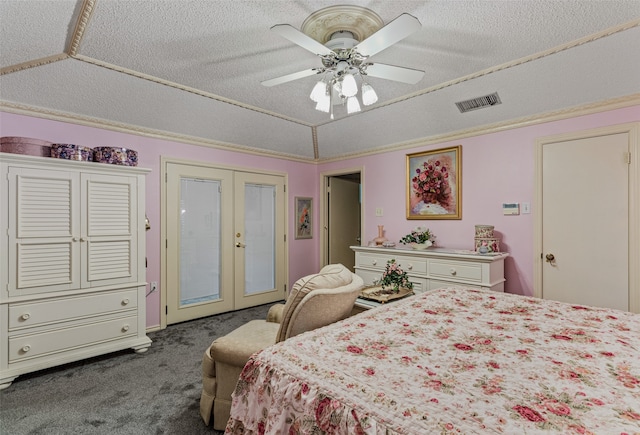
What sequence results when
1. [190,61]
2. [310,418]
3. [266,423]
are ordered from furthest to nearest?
1. [190,61]
2. [266,423]
3. [310,418]

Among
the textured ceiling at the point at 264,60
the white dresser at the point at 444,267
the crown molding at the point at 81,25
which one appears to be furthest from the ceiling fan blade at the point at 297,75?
the white dresser at the point at 444,267

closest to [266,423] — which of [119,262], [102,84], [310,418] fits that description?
[310,418]

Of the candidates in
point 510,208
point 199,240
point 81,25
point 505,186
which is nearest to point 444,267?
point 510,208

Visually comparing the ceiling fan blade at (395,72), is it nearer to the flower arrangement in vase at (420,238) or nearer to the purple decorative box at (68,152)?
the flower arrangement in vase at (420,238)

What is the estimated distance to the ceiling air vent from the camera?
315cm

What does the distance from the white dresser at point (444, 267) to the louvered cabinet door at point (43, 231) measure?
2612mm

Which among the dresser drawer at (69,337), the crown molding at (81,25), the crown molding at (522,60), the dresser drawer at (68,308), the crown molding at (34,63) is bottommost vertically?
the dresser drawer at (69,337)

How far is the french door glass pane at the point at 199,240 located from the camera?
4074mm

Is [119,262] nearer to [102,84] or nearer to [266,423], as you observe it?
[102,84]

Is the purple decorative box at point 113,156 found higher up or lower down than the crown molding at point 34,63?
lower down

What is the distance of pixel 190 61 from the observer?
8.89ft

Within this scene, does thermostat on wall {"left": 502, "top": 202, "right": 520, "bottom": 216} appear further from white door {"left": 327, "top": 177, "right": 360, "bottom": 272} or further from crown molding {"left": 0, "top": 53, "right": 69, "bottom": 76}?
crown molding {"left": 0, "top": 53, "right": 69, "bottom": 76}

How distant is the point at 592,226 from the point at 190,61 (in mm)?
3854

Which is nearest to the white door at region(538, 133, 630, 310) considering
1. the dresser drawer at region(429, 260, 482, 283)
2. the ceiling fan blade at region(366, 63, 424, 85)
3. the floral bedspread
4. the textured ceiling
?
the textured ceiling
